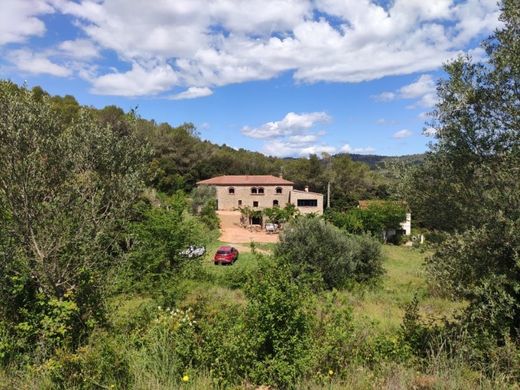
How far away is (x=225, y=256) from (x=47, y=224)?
2267 cm

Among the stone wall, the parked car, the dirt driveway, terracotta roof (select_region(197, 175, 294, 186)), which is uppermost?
terracotta roof (select_region(197, 175, 294, 186))

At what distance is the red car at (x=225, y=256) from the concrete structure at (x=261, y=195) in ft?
96.4

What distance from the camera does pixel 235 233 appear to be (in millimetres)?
46219

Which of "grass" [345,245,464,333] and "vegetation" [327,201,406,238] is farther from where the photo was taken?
"vegetation" [327,201,406,238]

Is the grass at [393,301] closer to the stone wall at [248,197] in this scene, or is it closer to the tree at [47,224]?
the tree at [47,224]

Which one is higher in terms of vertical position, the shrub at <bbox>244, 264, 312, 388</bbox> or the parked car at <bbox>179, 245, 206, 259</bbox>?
the shrub at <bbox>244, 264, 312, 388</bbox>

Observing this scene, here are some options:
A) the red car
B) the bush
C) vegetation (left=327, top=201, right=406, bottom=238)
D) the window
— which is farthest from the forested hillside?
the bush

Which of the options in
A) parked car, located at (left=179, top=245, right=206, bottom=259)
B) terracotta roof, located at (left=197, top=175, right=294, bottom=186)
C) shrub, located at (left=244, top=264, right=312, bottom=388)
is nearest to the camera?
shrub, located at (left=244, top=264, right=312, bottom=388)

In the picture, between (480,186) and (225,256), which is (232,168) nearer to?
(225,256)

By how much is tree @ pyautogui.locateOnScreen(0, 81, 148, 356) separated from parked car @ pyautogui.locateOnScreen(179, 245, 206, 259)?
34.5 feet

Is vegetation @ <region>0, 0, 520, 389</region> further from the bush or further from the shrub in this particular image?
the bush

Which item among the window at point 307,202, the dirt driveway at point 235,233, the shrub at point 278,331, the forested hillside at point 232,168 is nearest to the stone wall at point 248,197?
the window at point 307,202

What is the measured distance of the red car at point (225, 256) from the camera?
27906 millimetres

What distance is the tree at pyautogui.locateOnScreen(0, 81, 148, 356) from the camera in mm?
5750
